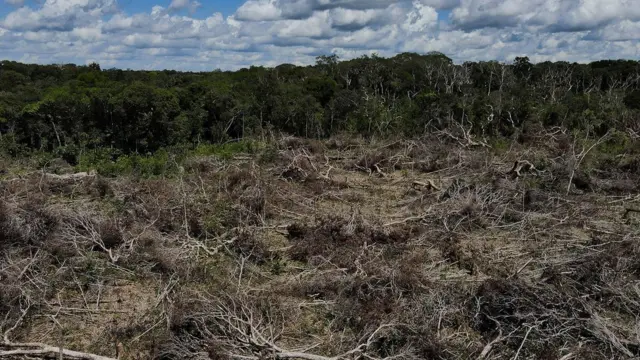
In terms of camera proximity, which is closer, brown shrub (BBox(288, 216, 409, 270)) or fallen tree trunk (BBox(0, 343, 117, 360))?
fallen tree trunk (BBox(0, 343, 117, 360))

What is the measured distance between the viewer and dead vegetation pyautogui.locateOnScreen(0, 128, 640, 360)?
5.19 meters

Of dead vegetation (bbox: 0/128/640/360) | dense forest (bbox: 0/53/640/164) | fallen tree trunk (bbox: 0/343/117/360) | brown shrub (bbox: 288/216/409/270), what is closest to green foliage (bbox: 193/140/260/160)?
dense forest (bbox: 0/53/640/164)

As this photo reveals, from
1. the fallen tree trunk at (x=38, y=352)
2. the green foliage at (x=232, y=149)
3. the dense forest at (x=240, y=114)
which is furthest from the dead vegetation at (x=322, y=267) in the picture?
the dense forest at (x=240, y=114)

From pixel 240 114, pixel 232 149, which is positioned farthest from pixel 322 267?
pixel 240 114

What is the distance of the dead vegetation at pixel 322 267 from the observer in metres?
5.19

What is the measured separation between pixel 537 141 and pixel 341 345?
39.3 feet

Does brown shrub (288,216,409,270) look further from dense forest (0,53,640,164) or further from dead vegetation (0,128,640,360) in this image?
dense forest (0,53,640,164)

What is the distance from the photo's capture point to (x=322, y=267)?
7.16 m

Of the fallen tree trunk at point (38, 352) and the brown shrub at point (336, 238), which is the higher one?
the brown shrub at point (336, 238)

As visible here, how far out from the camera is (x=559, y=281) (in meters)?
6.08

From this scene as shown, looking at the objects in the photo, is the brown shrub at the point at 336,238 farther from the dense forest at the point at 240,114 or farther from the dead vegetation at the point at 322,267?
the dense forest at the point at 240,114

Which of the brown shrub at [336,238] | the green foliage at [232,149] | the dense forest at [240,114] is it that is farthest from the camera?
the dense forest at [240,114]

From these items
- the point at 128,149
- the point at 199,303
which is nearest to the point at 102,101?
the point at 128,149

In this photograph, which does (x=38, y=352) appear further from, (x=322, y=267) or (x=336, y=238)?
(x=336, y=238)
